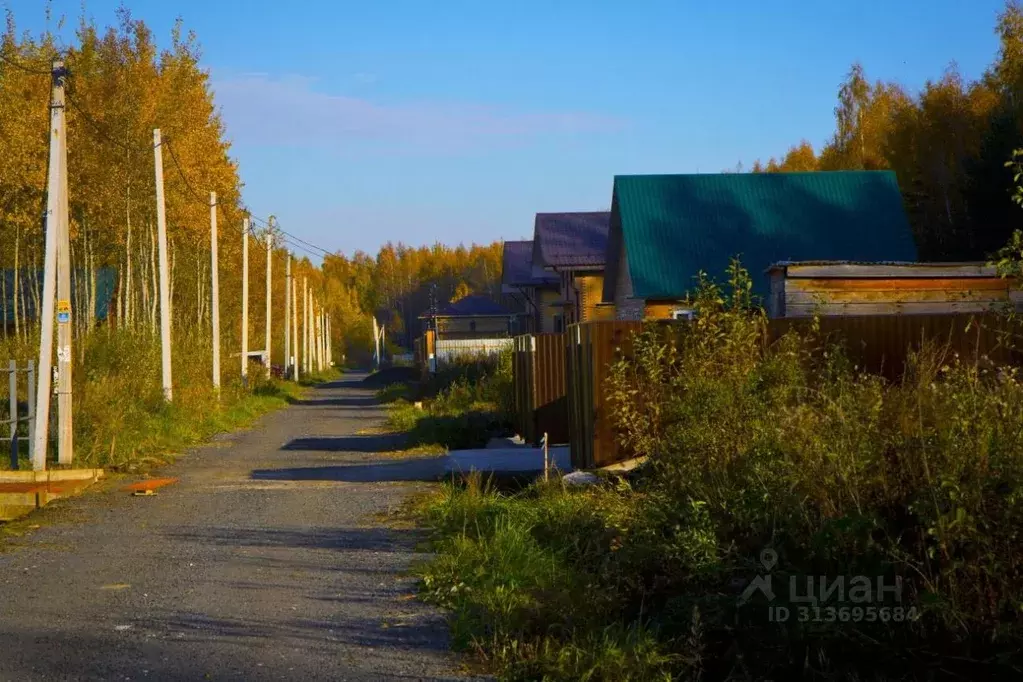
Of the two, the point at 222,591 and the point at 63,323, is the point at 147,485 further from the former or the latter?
the point at 222,591

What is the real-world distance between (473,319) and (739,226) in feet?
149

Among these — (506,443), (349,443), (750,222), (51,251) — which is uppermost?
(750,222)


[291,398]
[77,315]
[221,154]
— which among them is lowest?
[291,398]

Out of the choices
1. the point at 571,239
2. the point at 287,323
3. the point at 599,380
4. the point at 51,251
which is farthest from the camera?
the point at 287,323

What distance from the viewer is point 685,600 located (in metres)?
7.74

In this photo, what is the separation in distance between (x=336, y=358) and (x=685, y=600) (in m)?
145

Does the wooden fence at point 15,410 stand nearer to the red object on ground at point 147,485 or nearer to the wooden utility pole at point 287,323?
the red object on ground at point 147,485

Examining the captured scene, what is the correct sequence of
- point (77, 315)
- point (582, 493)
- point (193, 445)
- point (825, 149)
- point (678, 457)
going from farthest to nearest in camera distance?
point (825, 149)
point (77, 315)
point (193, 445)
point (582, 493)
point (678, 457)

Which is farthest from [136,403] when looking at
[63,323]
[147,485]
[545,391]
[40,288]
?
[40,288]

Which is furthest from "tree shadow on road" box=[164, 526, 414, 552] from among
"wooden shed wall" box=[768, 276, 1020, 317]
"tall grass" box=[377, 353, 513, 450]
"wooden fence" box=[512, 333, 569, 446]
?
"tall grass" box=[377, 353, 513, 450]

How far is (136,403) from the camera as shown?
23.9 m

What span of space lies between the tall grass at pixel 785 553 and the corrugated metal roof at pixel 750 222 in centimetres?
1929

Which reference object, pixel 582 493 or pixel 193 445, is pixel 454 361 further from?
pixel 582 493

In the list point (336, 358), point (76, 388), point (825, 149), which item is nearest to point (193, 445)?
point (76, 388)
